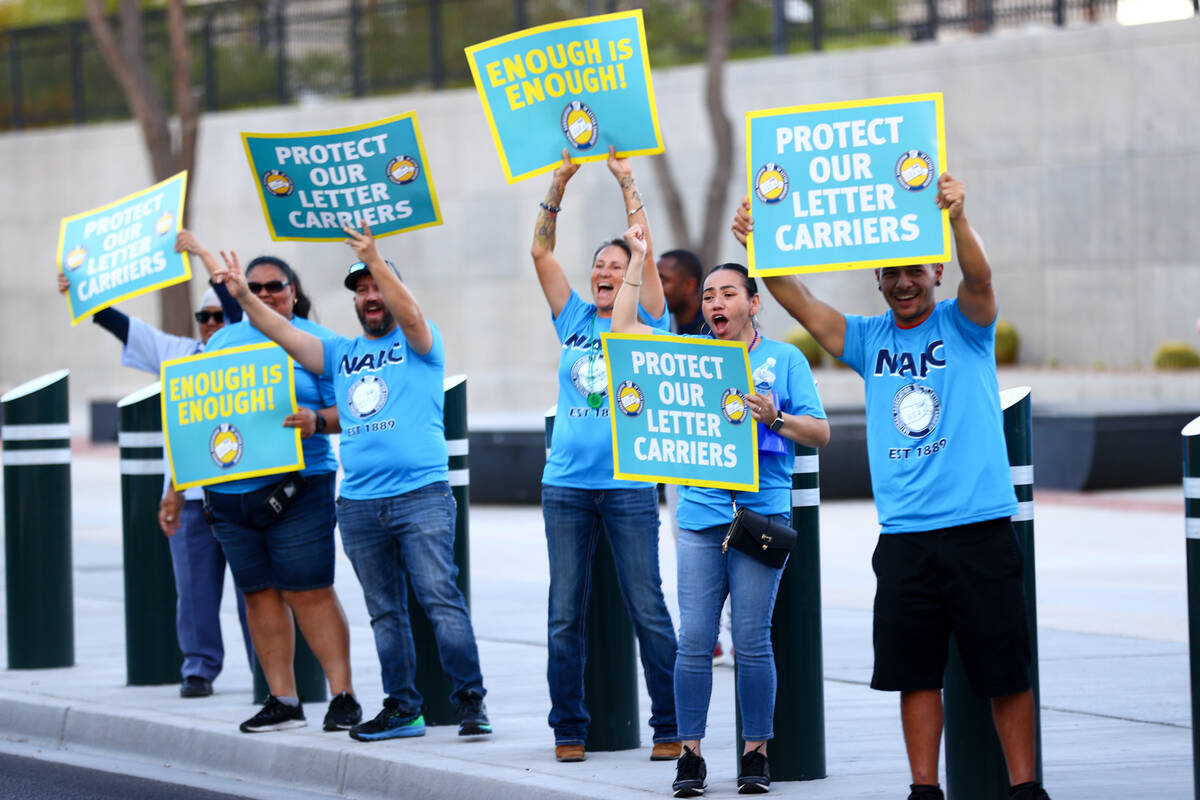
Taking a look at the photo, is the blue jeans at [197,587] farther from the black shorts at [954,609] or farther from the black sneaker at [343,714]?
the black shorts at [954,609]

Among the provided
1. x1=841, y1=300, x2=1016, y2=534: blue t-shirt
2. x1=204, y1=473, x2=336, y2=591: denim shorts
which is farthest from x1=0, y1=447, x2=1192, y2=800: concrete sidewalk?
x1=841, y1=300, x2=1016, y2=534: blue t-shirt

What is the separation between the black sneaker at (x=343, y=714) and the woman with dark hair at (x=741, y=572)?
74.6 inches

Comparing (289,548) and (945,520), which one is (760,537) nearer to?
(945,520)

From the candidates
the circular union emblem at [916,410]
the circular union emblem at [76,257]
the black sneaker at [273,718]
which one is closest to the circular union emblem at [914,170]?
the circular union emblem at [916,410]

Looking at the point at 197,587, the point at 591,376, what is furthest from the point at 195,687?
the point at 591,376

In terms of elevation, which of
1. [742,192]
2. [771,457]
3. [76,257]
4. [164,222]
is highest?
[742,192]

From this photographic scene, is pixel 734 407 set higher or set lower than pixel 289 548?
higher

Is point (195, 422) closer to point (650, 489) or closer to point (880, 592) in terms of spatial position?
point (650, 489)

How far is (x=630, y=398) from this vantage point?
6645mm

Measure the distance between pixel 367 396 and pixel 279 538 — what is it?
2.61ft

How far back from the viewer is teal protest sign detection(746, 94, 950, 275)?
583cm

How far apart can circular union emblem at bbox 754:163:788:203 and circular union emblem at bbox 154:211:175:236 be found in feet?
10.9

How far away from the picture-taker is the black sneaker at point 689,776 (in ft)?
20.8

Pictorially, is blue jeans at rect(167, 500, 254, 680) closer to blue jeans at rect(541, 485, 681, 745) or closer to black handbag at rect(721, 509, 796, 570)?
blue jeans at rect(541, 485, 681, 745)
